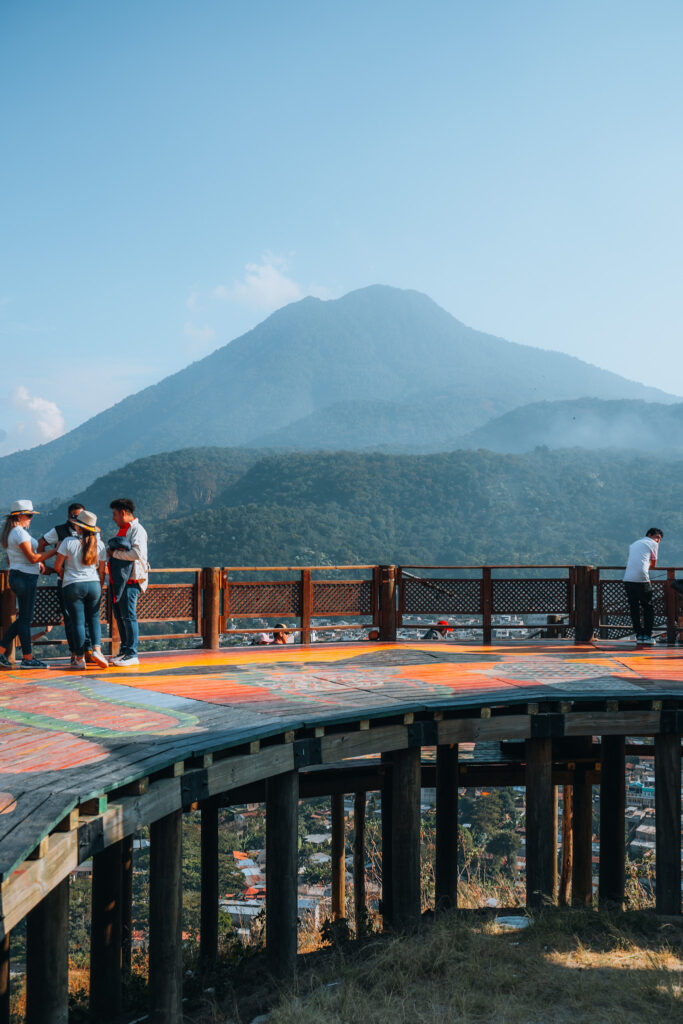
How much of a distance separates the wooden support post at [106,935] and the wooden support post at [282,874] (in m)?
1.64

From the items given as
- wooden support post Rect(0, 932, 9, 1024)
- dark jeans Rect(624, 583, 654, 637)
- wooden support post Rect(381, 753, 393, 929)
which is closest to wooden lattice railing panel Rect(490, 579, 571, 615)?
dark jeans Rect(624, 583, 654, 637)

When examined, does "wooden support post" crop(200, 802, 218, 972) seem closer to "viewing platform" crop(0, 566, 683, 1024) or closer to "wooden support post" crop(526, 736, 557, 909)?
"viewing platform" crop(0, 566, 683, 1024)

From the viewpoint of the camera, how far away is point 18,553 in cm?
986

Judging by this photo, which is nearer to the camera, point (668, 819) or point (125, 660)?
point (668, 819)

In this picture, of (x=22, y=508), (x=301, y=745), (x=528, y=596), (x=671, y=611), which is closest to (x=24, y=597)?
(x=22, y=508)

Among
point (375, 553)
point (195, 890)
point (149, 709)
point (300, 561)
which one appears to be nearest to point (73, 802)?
point (149, 709)

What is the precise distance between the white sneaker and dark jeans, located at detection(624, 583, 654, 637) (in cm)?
704

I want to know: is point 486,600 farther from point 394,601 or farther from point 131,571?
point 131,571

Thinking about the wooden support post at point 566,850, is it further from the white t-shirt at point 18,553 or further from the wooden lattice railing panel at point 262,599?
the white t-shirt at point 18,553

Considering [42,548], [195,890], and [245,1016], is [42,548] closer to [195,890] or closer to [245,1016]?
[245,1016]

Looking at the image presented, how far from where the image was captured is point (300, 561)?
71.1 m

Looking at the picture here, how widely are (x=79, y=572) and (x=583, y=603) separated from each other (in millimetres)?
7800

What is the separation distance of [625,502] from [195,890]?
97666 millimetres

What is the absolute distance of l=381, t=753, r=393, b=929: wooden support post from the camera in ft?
32.8
